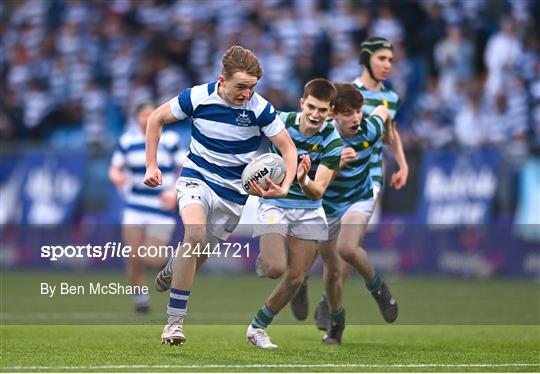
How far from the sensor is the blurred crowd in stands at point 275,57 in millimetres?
21484

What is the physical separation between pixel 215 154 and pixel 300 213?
1088 mm

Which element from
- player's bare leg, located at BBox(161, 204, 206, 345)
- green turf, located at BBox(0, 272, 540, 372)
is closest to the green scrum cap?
green turf, located at BBox(0, 272, 540, 372)

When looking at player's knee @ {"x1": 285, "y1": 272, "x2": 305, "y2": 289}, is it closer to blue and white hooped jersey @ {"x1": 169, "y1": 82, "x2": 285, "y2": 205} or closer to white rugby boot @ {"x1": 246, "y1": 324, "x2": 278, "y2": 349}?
white rugby boot @ {"x1": 246, "y1": 324, "x2": 278, "y2": 349}

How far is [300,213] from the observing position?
11109mm

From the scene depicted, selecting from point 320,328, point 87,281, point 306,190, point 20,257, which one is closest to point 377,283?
point 320,328

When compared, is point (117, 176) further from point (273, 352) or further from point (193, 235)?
point (193, 235)

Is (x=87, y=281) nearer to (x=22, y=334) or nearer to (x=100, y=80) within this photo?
(x=22, y=334)

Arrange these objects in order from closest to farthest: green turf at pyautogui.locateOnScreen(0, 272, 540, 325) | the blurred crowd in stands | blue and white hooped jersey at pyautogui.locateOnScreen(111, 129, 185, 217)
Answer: green turf at pyautogui.locateOnScreen(0, 272, 540, 325) < blue and white hooped jersey at pyautogui.locateOnScreen(111, 129, 185, 217) < the blurred crowd in stands

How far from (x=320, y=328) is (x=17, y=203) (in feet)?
36.7

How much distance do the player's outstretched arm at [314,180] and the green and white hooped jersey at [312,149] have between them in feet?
0.22

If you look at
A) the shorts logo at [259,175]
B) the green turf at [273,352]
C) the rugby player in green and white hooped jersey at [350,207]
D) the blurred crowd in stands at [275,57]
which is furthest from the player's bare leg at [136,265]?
the blurred crowd in stands at [275,57]

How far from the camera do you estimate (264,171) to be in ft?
32.8

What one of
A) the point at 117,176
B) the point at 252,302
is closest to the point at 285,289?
the point at 117,176

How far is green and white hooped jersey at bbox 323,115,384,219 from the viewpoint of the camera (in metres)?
11.9
